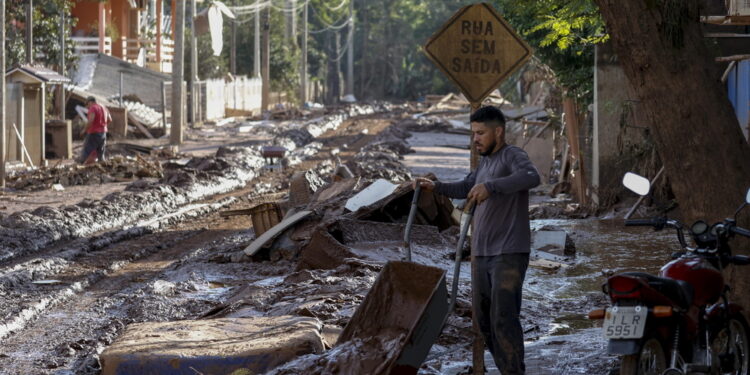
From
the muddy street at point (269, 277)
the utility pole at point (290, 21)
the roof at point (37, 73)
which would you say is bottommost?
the muddy street at point (269, 277)

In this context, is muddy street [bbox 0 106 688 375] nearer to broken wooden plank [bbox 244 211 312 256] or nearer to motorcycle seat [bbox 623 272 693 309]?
broken wooden plank [bbox 244 211 312 256]

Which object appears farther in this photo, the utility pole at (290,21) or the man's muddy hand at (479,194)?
the utility pole at (290,21)

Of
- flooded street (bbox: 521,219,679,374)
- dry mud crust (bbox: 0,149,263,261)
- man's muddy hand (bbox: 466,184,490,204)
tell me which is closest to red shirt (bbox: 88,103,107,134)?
dry mud crust (bbox: 0,149,263,261)

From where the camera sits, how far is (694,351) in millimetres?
6043

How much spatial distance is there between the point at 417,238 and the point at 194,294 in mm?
2934

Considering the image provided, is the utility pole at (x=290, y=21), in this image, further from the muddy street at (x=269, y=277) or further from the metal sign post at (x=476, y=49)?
the metal sign post at (x=476, y=49)

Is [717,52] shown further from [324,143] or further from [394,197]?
[324,143]

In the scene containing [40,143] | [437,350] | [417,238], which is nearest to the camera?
[437,350]

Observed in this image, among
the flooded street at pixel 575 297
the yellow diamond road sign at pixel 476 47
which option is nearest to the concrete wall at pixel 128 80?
the flooded street at pixel 575 297

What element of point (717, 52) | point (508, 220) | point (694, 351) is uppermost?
point (717, 52)

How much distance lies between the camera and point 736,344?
21.5ft

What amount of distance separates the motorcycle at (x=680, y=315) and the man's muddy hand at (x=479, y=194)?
0.80m

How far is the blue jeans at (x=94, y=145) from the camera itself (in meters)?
26.3

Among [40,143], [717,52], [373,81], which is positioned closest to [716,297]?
[717,52]
